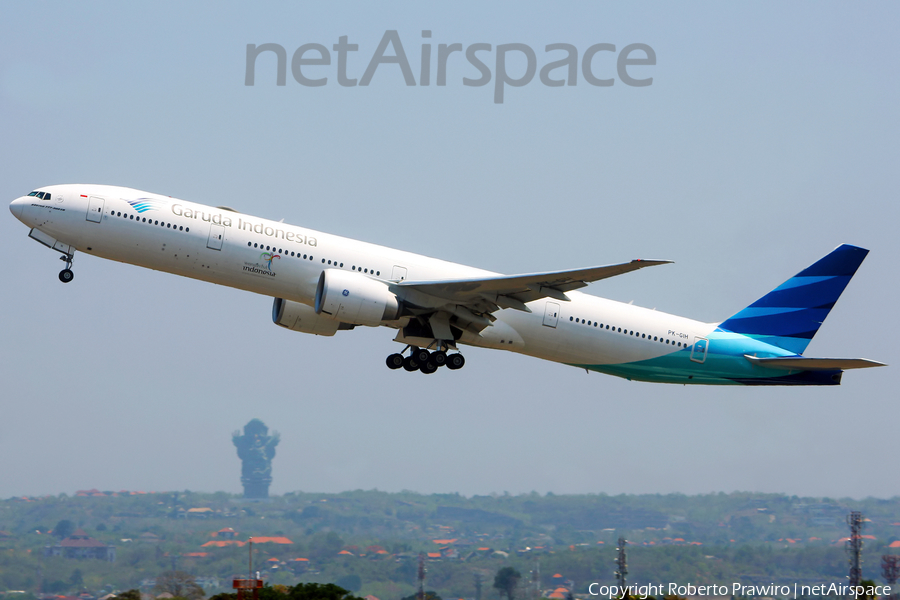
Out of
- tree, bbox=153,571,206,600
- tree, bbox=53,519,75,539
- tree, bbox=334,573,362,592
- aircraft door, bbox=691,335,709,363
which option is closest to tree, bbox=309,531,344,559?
tree, bbox=334,573,362,592

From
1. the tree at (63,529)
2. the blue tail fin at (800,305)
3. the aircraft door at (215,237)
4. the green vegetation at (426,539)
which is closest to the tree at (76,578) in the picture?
the green vegetation at (426,539)

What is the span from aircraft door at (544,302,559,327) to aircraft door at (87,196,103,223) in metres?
14.8

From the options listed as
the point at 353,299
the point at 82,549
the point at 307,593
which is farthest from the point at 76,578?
the point at 353,299

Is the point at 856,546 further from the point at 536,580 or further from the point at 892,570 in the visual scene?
the point at 536,580

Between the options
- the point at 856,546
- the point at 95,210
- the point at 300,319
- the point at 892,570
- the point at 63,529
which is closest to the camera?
the point at 95,210

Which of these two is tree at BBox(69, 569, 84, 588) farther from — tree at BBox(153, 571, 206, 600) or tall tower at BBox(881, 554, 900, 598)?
tall tower at BBox(881, 554, 900, 598)

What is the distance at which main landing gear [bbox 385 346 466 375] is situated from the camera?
34.0 metres

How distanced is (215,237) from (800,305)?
2233cm

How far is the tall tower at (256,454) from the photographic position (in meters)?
123

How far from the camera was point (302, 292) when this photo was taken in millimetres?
31547

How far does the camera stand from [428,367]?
3416 cm

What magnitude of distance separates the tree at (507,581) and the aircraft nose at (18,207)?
30.3m

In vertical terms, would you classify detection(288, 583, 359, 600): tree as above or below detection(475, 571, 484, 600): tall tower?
above

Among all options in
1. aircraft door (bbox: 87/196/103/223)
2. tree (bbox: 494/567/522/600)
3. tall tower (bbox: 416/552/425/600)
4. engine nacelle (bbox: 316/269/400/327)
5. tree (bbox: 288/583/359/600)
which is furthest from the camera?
tall tower (bbox: 416/552/425/600)
